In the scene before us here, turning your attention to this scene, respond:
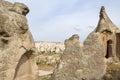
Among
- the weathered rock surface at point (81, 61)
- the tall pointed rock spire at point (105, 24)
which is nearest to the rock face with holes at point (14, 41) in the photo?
the weathered rock surface at point (81, 61)

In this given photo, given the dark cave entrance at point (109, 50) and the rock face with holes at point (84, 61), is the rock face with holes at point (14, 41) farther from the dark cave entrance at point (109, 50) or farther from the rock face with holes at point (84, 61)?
the dark cave entrance at point (109, 50)

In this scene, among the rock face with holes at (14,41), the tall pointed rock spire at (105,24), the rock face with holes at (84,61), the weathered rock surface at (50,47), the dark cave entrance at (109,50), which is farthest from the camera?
the weathered rock surface at (50,47)

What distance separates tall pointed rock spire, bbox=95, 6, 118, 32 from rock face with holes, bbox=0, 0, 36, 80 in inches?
1160

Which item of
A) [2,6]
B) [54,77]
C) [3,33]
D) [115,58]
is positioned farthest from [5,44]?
[115,58]

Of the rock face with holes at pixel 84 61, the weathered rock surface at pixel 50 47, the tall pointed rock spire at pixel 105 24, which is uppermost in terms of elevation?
the tall pointed rock spire at pixel 105 24

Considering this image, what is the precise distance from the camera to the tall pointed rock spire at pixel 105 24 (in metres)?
38.7

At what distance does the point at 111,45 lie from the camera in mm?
39250

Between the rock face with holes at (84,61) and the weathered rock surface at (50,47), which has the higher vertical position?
the weathered rock surface at (50,47)

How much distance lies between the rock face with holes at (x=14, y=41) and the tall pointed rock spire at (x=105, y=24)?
96.6 feet

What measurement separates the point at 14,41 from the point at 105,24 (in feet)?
102

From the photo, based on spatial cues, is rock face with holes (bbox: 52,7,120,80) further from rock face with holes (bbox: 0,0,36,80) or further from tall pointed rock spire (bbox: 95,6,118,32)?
tall pointed rock spire (bbox: 95,6,118,32)

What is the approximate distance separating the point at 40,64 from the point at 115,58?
28.8 ft

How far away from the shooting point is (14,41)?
27.7ft

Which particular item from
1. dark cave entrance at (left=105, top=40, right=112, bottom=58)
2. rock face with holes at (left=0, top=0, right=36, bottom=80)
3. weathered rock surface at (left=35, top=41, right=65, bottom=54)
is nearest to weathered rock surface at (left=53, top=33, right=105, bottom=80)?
rock face with holes at (left=0, top=0, right=36, bottom=80)
